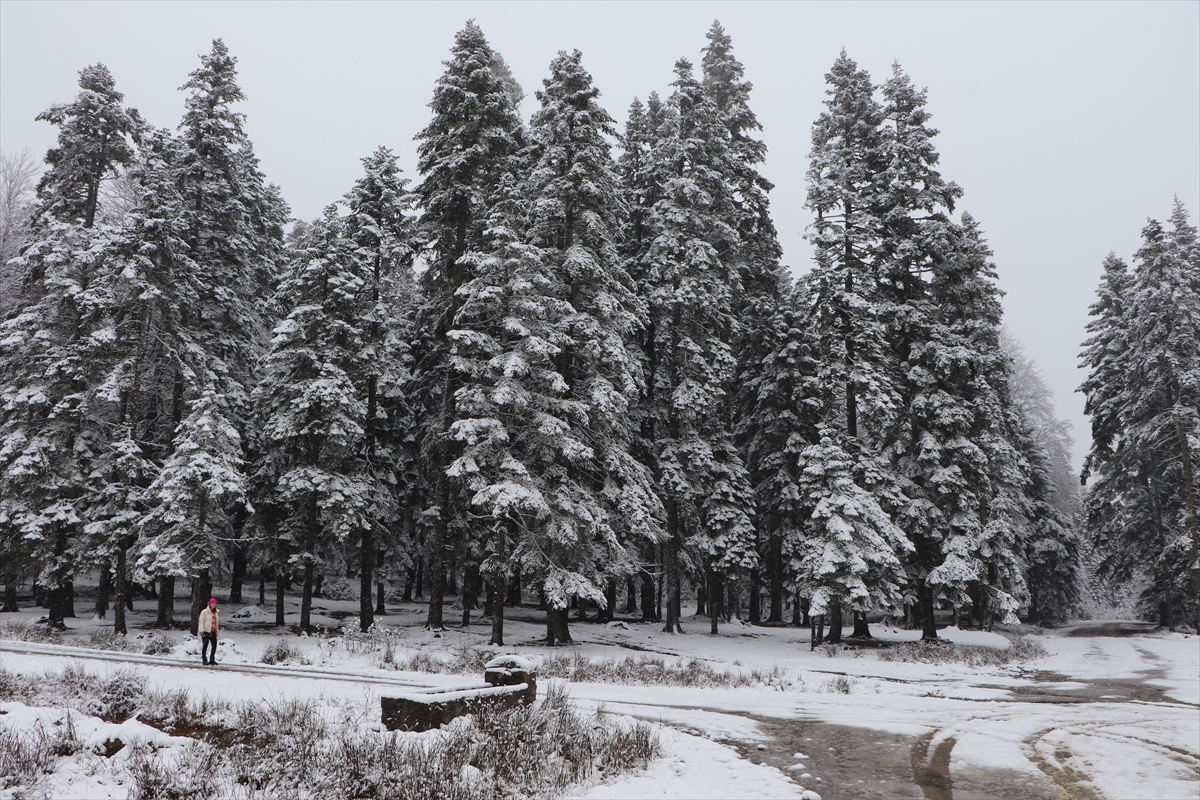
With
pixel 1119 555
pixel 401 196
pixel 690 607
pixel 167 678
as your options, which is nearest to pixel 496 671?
pixel 167 678

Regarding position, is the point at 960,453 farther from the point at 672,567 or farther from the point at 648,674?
the point at 648,674

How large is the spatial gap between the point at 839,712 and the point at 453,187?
21843 mm

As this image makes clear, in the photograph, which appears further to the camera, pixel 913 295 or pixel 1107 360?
pixel 1107 360

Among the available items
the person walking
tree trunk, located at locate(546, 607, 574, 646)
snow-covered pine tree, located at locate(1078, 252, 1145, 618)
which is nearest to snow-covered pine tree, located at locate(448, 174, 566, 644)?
tree trunk, located at locate(546, 607, 574, 646)

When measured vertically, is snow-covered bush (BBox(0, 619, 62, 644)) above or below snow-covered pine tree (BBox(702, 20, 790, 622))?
below

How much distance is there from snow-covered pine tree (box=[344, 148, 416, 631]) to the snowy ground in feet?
16.0

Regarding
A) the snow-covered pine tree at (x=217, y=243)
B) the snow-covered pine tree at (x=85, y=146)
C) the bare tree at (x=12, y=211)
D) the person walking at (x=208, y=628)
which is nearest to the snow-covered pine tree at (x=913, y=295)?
the person walking at (x=208, y=628)

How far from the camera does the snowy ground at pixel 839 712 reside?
8.22 meters

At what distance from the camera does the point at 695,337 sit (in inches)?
1184

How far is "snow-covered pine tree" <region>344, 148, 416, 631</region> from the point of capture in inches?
1092

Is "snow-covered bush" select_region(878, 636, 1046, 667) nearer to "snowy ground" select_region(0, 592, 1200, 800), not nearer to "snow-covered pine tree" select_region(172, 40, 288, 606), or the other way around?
"snowy ground" select_region(0, 592, 1200, 800)

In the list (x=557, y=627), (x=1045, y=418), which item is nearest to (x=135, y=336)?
(x=557, y=627)

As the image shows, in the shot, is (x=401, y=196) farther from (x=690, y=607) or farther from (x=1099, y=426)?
(x=690, y=607)

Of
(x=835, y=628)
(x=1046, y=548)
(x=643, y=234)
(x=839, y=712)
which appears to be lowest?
(x=835, y=628)
